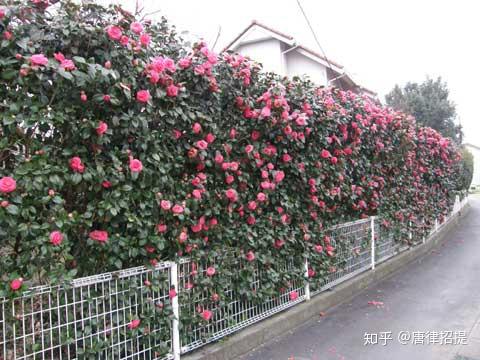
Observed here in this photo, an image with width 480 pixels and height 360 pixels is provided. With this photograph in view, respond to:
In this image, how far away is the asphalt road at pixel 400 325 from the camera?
3939mm

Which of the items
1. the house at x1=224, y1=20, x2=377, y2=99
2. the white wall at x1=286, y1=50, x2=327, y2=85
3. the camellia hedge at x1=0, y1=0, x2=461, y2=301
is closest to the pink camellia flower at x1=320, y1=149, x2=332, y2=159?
the camellia hedge at x1=0, y1=0, x2=461, y2=301

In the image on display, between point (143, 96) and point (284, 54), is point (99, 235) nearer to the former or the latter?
point (143, 96)

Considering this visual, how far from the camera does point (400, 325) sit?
15.4 ft

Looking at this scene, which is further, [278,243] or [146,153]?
[278,243]

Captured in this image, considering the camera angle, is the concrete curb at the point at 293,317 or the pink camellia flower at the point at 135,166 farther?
the concrete curb at the point at 293,317

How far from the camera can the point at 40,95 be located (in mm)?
2383

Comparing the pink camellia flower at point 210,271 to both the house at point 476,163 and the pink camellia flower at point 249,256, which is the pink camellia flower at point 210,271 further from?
the house at point 476,163

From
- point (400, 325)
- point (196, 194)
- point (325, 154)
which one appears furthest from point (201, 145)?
point (400, 325)

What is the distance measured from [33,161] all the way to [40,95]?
40 cm

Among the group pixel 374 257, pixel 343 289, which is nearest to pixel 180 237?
pixel 343 289

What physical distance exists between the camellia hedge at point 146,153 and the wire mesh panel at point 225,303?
8cm

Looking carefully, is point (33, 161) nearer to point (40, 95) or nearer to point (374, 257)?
point (40, 95)

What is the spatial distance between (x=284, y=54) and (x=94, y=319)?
15.1 m

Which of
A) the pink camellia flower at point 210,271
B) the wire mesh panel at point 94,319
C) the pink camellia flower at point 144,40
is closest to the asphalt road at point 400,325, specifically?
the pink camellia flower at point 210,271
